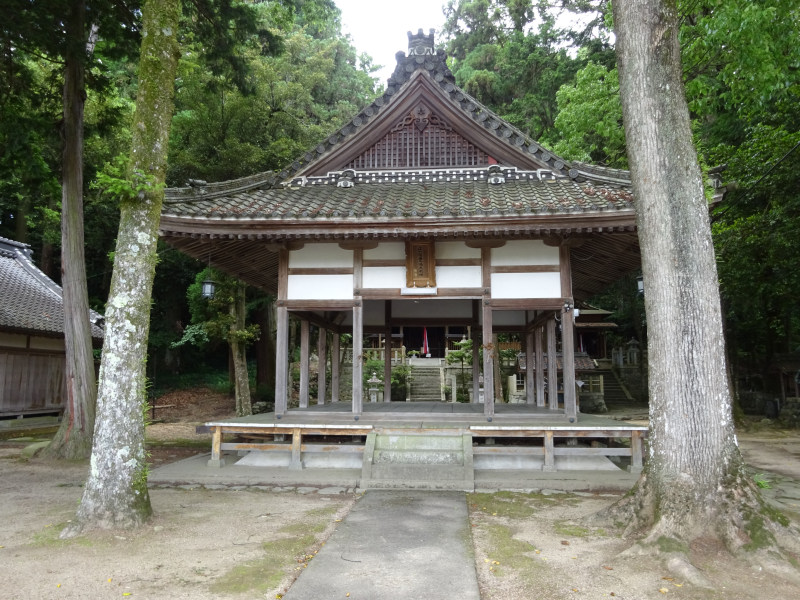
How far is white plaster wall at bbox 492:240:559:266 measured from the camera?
887 cm

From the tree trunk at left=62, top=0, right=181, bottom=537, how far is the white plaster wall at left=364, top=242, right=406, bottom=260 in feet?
13.7

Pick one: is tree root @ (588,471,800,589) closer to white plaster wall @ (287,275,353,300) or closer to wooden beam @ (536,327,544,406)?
white plaster wall @ (287,275,353,300)

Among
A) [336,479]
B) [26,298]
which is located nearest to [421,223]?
[336,479]

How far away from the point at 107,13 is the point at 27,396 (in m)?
12.4

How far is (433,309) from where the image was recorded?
13000 mm

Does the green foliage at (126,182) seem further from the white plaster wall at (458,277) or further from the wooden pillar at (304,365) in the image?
the wooden pillar at (304,365)

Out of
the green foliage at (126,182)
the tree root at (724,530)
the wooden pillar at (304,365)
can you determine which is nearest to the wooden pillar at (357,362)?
the wooden pillar at (304,365)

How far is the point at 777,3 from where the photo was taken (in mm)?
9016

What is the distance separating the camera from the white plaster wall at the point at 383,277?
29.8ft

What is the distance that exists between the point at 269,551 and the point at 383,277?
17.4ft

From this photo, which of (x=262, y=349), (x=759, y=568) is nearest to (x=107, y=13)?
(x=759, y=568)

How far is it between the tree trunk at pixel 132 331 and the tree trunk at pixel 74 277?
6.37 meters

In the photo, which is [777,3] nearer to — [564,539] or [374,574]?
[564,539]

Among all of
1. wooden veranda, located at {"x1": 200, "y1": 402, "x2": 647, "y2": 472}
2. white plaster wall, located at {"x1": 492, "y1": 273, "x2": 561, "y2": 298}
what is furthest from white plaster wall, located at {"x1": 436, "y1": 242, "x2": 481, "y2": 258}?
wooden veranda, located at {"x1": 200, "y1": 402, "x2": 647, "y2": 472}
